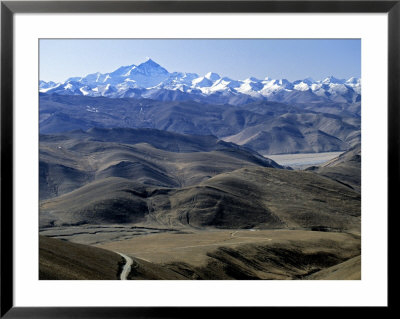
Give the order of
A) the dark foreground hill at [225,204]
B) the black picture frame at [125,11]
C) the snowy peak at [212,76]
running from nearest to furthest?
the black picture frame at [125,11]
the dark foreground hill at [225,204]
the snowy peak at [212,76]

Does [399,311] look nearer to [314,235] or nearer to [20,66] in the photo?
[20,66]

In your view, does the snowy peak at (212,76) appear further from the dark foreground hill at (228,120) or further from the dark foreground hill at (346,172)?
the dark foreground hill at (346,172)

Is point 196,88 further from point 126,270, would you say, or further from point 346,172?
point 126,270

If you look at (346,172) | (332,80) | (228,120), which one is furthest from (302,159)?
(332,80)

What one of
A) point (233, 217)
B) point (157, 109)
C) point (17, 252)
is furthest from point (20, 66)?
point (157, 109)

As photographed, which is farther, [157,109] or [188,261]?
[157,109]

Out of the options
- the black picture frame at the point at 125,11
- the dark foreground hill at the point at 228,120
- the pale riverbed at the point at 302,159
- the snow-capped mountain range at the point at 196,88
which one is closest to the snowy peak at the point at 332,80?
the snow-capped mountain range at the point at 196,88

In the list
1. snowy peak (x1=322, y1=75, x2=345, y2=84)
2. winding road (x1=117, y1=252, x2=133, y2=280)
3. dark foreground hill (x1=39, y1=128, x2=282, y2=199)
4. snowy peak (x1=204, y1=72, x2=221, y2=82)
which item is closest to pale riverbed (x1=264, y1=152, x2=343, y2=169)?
dark foreground hill (x1=39, y1=128, x2=282, y2=199)
